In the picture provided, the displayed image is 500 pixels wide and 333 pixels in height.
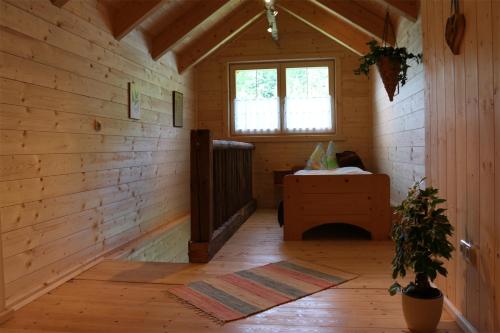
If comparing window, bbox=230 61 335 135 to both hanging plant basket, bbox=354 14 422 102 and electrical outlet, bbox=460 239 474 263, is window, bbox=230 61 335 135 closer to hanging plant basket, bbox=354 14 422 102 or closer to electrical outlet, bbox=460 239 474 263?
hanging plant basket, bbox=354 14 422 102

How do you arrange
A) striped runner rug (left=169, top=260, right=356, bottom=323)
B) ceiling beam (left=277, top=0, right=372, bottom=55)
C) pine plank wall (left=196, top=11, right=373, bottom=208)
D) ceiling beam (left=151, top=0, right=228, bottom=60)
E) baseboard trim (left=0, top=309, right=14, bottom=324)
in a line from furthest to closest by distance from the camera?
pine plank wall (left=196, top=11, right=373, bottom=208), ceiling beam (left=277, top=0, right=372, bottom=55), ceiling beam (left=151, top=0, right=228, bottom=60), striped runner rug (left=169, top=260, right=356, bottom=323), baseboard trim (left=0, top=309, right=14, bottom=324)

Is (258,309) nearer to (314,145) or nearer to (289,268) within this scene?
(289,268)

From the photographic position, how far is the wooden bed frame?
3691mm

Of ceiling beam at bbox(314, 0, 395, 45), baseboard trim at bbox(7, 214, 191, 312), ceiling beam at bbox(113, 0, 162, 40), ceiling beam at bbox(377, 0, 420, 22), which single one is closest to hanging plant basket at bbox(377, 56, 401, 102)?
ceiling beam at bbox(377, 0, 420, 22)

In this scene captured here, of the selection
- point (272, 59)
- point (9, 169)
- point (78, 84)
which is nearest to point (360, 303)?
point (9, 169)

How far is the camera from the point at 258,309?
7.14ft

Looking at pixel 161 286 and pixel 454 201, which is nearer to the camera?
pixel 454 201

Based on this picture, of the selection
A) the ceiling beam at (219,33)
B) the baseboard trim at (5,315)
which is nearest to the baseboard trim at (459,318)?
the baseboard trim at (5,315)

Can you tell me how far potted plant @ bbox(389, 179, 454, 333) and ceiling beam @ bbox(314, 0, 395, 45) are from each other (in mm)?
2996

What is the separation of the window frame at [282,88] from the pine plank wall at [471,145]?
3530 millimetres

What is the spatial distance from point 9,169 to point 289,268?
1853 mm

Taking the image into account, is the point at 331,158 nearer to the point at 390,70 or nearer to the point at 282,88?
the point at 282,88

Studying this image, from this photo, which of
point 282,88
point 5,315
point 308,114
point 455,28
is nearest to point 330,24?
point 282,88

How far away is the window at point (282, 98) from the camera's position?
230 inches
